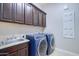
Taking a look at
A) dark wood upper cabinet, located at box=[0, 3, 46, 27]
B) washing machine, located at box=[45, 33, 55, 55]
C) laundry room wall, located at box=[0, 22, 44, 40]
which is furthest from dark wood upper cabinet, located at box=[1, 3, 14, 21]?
washing machine, located at box=[45, 33, 55, 55]

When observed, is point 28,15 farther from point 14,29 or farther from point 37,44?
point 37,44

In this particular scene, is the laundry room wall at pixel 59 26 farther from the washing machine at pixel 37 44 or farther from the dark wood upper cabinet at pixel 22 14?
the washing machine at pixel 37 44

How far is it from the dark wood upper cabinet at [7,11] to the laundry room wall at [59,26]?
54cm

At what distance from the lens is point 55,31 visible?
196 centimetres

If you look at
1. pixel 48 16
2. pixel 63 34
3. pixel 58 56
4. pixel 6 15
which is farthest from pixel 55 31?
pixel 6 15

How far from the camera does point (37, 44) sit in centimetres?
217

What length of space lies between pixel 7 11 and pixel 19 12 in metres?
0.38

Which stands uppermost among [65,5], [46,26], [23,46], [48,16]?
[65,5]

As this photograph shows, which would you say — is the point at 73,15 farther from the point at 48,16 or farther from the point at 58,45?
the point at 58,45

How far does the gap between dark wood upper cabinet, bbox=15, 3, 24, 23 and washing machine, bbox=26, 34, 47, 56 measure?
1.23 ft

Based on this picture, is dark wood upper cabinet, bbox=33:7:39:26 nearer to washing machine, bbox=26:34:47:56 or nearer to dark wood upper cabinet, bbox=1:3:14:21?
washing machine, bbox=26:34:47:56

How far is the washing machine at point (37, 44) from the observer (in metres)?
2.12

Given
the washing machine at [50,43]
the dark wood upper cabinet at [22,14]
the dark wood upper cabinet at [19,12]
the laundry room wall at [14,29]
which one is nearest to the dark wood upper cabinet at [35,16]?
the dark wood upper cabinet at [22,14]

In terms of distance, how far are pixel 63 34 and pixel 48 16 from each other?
0.40 meters
